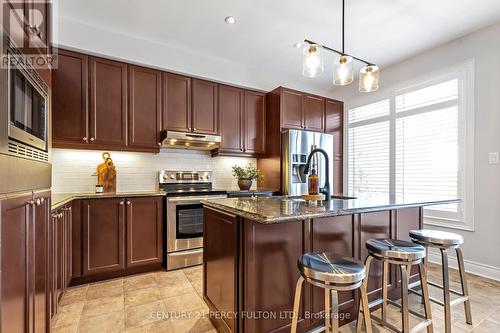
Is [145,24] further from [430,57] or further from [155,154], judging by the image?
[430,57]

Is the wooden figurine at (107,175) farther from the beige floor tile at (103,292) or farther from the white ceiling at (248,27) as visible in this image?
the white ceiling at (248,27)

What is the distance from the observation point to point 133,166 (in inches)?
128

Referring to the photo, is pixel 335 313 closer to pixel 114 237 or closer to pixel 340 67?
pixel 340 67

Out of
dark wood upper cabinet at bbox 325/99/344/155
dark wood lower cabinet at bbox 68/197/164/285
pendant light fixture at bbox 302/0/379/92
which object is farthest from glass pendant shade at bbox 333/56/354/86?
dark wood lower cabinet at bbox 68/197/164/285

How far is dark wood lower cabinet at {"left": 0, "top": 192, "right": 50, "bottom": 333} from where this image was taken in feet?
3.05

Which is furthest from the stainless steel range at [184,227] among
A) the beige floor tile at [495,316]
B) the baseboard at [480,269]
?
the baseboard at [480,269]

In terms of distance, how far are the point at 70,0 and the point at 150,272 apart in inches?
117

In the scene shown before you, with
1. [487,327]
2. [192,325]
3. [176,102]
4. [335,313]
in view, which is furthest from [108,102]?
[487,327]

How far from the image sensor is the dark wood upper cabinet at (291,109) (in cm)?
374

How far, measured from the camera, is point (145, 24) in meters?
2.76

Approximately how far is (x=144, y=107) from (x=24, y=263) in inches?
90.0

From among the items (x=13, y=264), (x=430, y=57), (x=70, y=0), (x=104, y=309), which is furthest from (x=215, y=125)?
(x=430, y=57)

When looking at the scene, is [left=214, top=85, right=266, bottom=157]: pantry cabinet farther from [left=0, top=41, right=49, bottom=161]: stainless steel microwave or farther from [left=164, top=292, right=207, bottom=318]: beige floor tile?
[left=0, top=41, right=49, bottom=161]: stainless steel microwave

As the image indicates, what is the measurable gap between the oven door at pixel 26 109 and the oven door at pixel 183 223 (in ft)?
5.39
